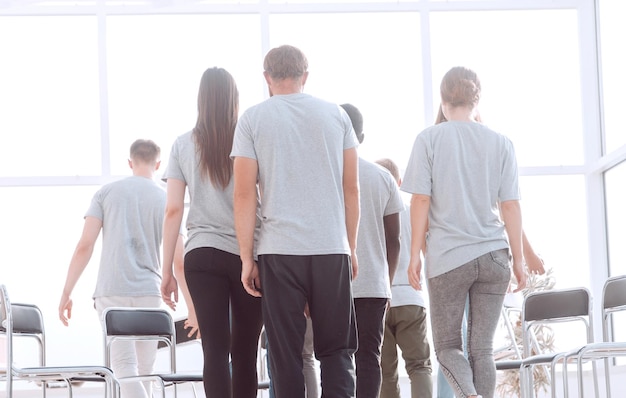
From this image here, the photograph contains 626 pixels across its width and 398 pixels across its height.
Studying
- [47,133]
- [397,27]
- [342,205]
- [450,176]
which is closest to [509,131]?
[397,27]

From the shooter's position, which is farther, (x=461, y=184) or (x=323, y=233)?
(x=461, y=184)

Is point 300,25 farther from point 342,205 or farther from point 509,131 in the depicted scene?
point 342,205

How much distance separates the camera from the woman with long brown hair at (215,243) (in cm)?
341

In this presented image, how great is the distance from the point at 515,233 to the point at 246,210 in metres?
1.16

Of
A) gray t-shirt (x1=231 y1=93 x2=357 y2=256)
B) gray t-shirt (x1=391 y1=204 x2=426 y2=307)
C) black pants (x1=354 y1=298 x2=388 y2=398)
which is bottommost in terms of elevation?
black pants (x1=354 y1=298 x2=388 y2=398)

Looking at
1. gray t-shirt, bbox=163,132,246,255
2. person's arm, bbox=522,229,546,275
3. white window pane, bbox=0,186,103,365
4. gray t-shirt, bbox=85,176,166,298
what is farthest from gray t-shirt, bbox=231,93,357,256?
white window pane, bbox=0,186,103,365

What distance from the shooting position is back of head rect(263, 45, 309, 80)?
333 centimetres

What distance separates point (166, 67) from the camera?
7.64 m

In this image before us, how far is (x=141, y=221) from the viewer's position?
4961 millimetres

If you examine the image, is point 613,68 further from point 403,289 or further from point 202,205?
point 202,205

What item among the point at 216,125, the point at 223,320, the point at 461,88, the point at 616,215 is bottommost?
the point at 223,320

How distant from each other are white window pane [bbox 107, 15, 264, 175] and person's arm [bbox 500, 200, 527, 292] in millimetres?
4041

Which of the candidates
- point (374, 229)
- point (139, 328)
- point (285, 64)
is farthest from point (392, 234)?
point (139, 328)

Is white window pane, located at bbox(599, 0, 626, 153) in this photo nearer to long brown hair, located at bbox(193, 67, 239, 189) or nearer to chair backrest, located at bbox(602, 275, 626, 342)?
chair backrest, located at bbox(602, 275, 626, 342)
